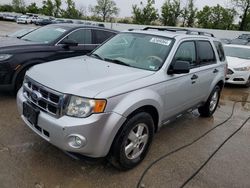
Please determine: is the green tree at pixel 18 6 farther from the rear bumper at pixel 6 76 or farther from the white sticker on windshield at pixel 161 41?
the white sticker on windshield at pixel 161 41

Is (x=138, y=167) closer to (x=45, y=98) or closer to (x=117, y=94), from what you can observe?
(x=117, y=94)

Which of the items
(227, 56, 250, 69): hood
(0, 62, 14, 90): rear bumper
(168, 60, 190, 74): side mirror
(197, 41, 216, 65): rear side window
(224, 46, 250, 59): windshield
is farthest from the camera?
(224, 46, 250, 59): windshield

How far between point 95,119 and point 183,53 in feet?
6.73

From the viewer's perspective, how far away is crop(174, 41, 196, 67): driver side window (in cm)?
387

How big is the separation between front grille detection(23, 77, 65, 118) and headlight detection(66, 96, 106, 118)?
108mm

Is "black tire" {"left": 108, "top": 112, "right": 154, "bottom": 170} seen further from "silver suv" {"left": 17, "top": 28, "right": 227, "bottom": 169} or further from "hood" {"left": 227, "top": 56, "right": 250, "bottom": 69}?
"hood" {"left": 227, "top": 56, "right": 250, "bottom": 69}

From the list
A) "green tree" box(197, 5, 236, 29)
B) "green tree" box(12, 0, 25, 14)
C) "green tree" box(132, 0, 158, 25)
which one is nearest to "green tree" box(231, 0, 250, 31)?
"green tree" box(197, 5, 236, 29)

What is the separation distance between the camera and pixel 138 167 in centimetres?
335

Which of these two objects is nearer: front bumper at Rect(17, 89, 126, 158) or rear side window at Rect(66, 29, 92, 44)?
front bumper at Rect(17, 89, 126, 158)

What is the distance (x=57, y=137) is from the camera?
8.91 ft

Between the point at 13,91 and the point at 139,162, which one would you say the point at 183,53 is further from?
the point at 13,91

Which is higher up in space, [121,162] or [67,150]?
[67,150]

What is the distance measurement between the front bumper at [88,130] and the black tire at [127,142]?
126 mm

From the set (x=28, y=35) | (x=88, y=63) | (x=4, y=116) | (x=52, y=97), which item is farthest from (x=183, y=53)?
(x=28, y=35)
